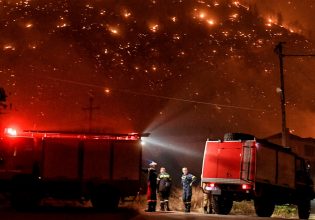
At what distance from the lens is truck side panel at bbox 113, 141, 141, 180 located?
1659cm

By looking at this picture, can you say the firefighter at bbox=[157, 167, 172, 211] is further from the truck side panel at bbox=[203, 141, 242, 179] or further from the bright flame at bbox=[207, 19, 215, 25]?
the bright flame at bbox=[207, 19, 215, 25]

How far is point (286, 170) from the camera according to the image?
17922 mm

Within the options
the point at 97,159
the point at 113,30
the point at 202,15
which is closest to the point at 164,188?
the point at 97,159

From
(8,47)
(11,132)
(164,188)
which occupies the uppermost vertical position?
(8,47)

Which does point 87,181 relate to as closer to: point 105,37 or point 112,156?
point 112,156

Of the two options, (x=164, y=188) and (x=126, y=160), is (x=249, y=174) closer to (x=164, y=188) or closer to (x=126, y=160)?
(x=164, y=188)

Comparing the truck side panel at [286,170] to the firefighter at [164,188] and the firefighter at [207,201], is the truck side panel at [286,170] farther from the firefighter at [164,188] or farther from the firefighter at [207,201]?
the firefighter at [164,188]

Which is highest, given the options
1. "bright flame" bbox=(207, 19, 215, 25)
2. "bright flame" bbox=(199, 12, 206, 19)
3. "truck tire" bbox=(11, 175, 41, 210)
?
"bright flame" bbox=(199, 12, 206, 19)

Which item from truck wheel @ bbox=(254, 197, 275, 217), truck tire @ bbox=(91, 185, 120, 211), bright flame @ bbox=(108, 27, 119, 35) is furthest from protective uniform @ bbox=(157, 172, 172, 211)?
bright flame @ bbox=(108, 27, 119, 35)

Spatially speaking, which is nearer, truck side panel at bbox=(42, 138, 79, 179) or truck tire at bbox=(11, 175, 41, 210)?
truck tire at bbox=(11, 175, 41, 210)

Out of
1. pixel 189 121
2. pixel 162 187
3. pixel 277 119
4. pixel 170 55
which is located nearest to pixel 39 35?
pixel 170 55

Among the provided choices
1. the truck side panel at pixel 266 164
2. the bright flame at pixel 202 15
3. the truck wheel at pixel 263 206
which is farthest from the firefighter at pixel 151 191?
the bright flame at pixel 202 15

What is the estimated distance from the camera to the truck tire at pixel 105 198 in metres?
16.4

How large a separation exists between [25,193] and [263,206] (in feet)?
26.1
